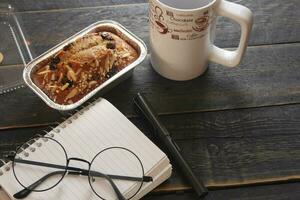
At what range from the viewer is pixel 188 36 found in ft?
2.22

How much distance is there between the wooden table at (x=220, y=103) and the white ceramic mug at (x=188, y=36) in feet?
0.11

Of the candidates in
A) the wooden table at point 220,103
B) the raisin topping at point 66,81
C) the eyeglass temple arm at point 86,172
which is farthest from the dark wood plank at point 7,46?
the eyeglass temple arm at point 86,172

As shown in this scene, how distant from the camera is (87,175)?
613mm

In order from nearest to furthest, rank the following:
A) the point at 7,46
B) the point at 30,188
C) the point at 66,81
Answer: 1. the point at 30,188
2. the point at 66,81
3. the point at 7,46

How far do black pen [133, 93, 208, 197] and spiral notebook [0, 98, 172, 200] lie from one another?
2 centimetres

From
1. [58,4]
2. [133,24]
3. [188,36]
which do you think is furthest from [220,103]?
[58,4]

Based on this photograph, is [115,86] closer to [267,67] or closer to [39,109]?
[39,109]

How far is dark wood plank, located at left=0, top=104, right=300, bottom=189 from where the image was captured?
65 cm

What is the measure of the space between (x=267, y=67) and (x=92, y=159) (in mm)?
365

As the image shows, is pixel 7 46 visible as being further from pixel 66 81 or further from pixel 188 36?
pixel 188 36

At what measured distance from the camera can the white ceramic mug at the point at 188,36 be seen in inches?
25.9

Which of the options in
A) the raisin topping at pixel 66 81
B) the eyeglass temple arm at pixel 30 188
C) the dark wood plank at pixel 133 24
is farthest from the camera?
the dark wood plank at pixel 133 24

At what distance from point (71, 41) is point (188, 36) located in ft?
0.70

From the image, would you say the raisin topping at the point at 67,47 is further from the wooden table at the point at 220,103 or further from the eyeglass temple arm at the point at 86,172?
the eyeglass temple arm at the point at 86,172
